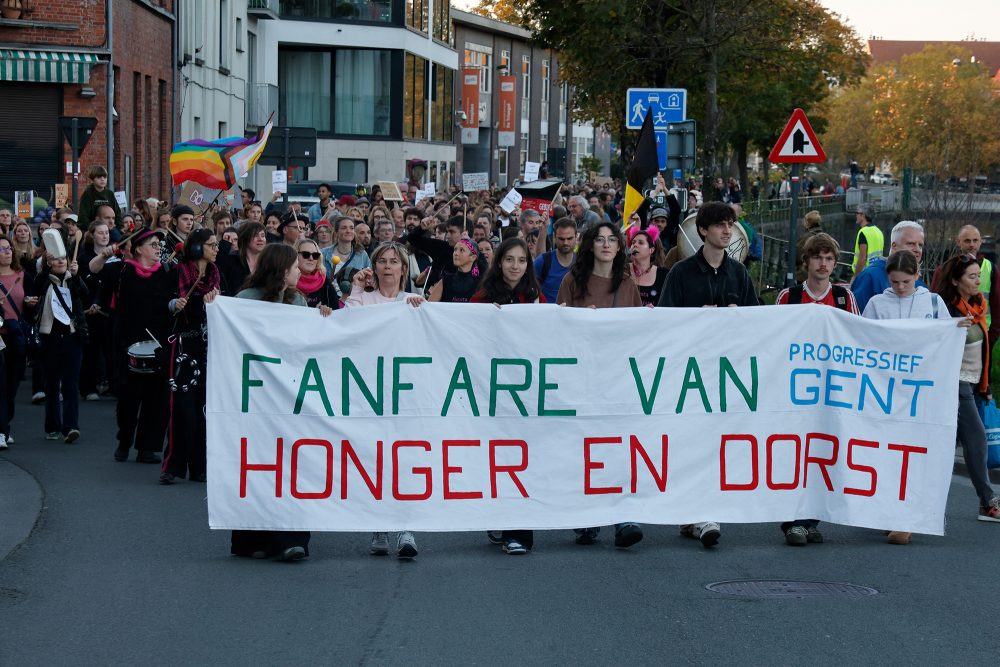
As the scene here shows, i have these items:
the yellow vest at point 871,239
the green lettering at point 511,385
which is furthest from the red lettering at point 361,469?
the yellow vest at point 871,239

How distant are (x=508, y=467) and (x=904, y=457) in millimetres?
2336

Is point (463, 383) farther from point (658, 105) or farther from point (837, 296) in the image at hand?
point (658, 105)

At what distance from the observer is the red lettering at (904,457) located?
28.8ft

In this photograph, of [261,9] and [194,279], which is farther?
[261,9]

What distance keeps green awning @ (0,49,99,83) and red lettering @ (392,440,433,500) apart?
66.0ft

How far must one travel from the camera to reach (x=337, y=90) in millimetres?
57312

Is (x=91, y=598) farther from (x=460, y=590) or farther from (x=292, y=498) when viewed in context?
(x=460, y=590)

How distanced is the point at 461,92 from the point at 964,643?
212ft

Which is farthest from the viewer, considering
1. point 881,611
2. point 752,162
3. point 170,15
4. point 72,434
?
point 752,162

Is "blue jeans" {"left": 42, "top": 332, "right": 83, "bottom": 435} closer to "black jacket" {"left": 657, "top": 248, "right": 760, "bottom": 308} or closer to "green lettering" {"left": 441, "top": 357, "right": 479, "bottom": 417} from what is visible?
"green lettering" {"left": 441, "top": 357, "right": 479, "bottom": 417}

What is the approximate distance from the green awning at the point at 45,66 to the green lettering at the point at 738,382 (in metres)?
20.5

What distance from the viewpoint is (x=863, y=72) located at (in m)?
52.8

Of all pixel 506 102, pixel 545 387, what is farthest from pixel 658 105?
pixel 506 102

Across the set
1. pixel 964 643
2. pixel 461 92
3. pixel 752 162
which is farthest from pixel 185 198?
pixel 752 162
